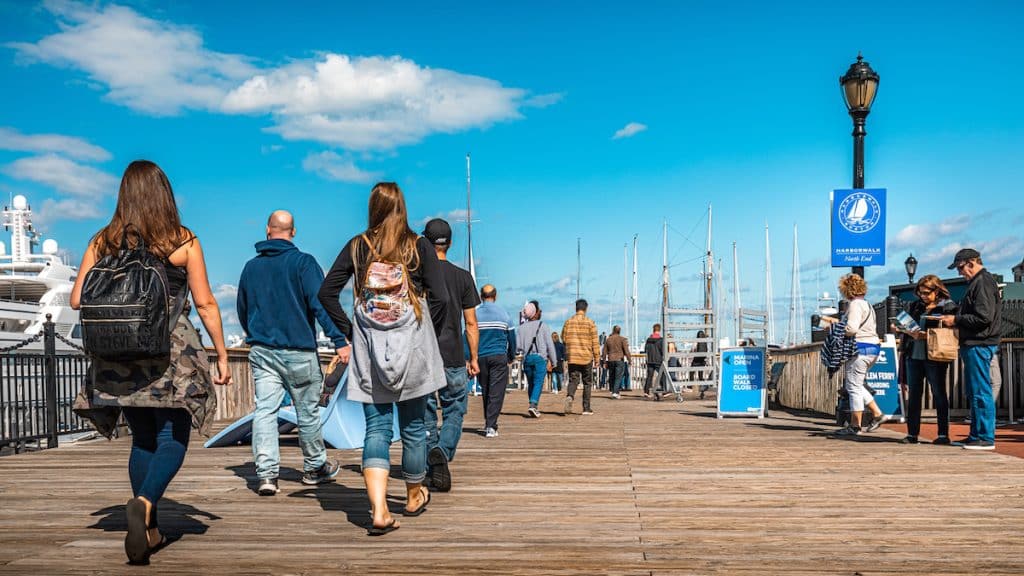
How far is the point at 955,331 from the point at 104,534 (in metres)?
8.12

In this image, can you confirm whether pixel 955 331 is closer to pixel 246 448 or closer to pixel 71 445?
pixel 246 448

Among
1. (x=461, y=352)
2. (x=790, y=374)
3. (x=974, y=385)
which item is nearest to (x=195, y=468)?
(x=461, y=352)

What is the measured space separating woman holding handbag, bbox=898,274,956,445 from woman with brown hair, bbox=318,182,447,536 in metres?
6.50

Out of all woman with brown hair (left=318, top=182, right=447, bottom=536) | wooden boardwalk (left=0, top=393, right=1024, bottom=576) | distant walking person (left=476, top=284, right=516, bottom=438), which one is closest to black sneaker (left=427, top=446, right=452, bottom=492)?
wooden boardwalk (left=0, top=393, right=1024, bottom=576)

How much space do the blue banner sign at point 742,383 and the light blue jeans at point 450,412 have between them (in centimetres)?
839

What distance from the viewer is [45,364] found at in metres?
10.7

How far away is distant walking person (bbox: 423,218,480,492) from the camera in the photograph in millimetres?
6816

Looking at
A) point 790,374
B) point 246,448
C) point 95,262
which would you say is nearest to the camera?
point 95,262

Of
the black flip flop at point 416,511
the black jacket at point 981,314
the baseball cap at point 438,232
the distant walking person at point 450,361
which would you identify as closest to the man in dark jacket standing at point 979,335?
the black jacket at point 981,314

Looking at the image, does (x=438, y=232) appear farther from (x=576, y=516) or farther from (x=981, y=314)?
(x=981, y=314)

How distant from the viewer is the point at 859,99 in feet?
43.0

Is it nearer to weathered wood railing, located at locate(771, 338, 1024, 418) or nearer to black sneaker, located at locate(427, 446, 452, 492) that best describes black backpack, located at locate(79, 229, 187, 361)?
black sneaker, located at locate(427, 446, 452, 492)

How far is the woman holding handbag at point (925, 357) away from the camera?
1008 centimetres

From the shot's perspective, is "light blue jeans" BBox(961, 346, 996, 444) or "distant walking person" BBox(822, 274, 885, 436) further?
"distant walking person" BBox(822, 274, 885, 436)
